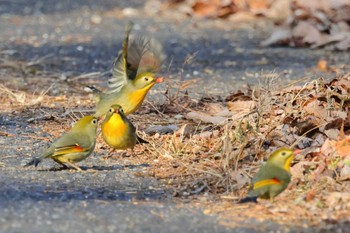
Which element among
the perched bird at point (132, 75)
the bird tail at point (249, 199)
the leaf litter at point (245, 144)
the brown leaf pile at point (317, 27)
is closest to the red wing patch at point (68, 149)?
the leaf litter at point (245, 144)

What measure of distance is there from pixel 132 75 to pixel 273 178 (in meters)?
2.74

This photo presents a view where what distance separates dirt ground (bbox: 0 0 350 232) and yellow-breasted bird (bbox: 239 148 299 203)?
9cm

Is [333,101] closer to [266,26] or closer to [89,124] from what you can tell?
[89,124]

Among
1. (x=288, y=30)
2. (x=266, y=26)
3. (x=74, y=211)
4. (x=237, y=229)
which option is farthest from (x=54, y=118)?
(x=266, y=26)

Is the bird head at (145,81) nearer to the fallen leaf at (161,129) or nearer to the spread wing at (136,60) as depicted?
the spread wing at (136,60)

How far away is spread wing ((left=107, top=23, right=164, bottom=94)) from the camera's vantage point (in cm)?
806

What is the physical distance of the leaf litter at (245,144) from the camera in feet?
18.8

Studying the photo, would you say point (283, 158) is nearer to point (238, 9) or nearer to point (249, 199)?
point (249, 199)

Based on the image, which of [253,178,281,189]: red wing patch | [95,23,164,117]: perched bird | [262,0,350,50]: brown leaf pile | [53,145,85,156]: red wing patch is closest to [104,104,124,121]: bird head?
[53,145,85,156]: red wing patch

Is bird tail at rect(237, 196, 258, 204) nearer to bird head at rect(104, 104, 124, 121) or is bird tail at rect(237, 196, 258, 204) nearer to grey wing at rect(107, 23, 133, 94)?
bird head at rect(104, 104, 124, 121)

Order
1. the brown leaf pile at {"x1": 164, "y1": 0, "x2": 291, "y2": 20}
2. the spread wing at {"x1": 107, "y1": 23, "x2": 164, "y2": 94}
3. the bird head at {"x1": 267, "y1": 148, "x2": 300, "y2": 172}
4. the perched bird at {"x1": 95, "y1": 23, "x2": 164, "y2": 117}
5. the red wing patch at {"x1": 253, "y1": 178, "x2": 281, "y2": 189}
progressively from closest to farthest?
the red wing patch at {"x1": 253, "y1": 178, "x2": 281, "y2": 189} → the bird head at {"x1": 267, "y1": 148, "x2": 300, "y2": 172} → the perched bird at {"x1": 95, "y1": 23, "x2": 164, "y2": 117} → the spread wing at {"x1": 107, "y1": 23, "x2": 164, "y2": 94} → the brown leaf pile at {"x1": 164, "y1": 0, "x2": 291, "y2": 20}

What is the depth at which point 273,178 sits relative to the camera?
18.6 feet

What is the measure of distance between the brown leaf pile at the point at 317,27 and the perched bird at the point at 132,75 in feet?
16.2

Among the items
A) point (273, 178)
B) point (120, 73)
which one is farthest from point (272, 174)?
point (120, 73)
